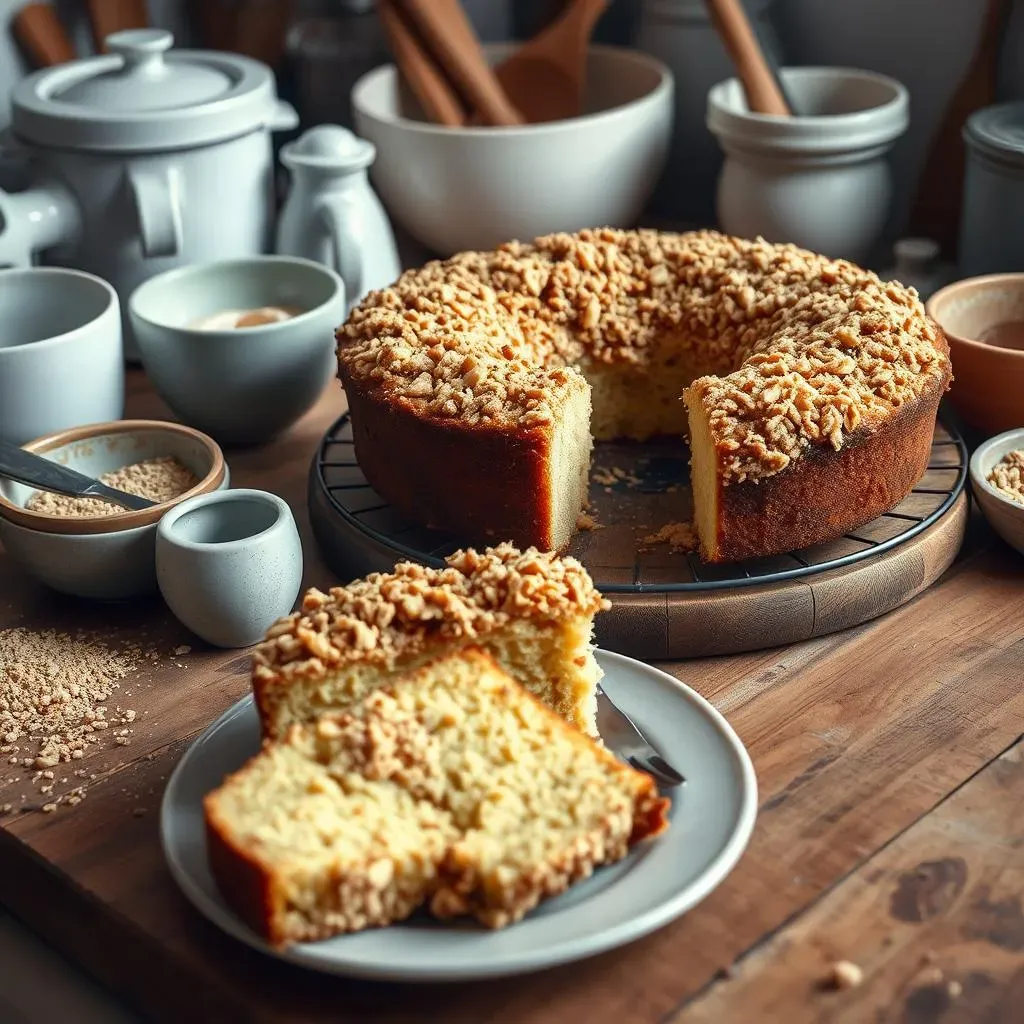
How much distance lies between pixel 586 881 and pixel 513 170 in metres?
1.89

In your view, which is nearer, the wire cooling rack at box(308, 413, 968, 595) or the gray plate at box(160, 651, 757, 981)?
the gray plate at box(160, 651, 757, 981)

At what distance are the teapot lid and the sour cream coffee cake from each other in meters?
0.62

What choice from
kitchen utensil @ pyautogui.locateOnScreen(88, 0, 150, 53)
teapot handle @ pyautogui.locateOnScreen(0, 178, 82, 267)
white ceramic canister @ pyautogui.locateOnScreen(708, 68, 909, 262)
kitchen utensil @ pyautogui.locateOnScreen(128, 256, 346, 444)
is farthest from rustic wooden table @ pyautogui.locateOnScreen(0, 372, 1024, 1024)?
kitchen utensil @ pyautogui.locateOnScreen(88, 0, 150, 53)

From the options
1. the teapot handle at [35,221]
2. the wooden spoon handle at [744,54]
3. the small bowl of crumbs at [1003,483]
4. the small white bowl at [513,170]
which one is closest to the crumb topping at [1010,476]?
the small bowl of crumbs at [1003,483]

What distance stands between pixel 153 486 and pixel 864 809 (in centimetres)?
122

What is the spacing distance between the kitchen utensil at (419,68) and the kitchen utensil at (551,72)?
0.29 meters

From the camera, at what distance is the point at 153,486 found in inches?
86.5

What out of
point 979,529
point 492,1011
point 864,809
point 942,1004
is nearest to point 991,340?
point 979,529

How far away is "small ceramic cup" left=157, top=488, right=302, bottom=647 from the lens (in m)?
1.92

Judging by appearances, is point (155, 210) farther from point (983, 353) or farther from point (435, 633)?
point (983, 353)

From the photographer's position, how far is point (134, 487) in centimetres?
219

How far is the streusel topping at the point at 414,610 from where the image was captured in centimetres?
160

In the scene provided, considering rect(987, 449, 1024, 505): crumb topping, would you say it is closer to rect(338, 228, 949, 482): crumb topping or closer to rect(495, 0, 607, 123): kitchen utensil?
rect(338, 228, 949, 482): crumb topping

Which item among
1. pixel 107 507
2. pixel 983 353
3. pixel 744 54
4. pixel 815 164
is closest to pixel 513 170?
pixel 744 54
